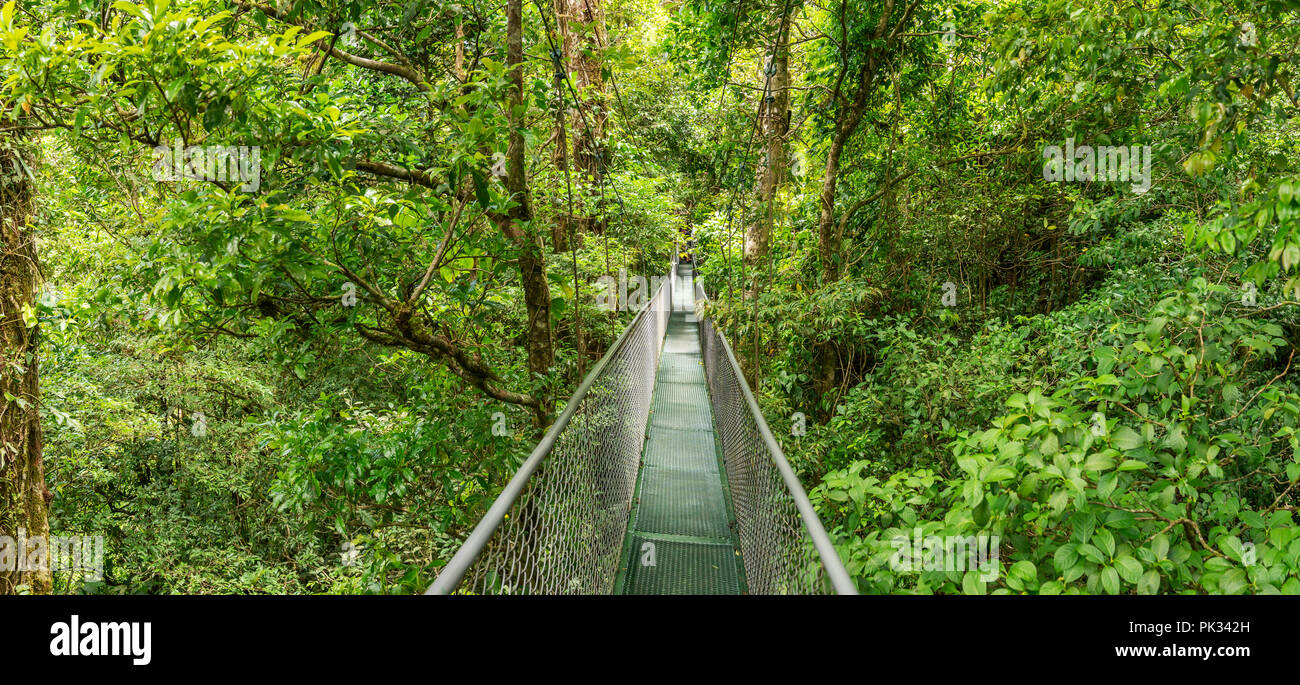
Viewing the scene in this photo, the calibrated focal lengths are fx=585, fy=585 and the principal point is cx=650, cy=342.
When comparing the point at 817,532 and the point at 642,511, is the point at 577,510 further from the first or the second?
the point at 642,511

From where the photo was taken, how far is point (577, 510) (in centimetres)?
204

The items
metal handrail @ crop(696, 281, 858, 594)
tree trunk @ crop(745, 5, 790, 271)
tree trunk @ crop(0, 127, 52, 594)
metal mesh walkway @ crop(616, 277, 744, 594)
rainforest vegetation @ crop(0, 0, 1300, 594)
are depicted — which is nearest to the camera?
metal handrail @ crop(696, 281, 858, 594)

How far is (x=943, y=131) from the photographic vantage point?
4.96 metres

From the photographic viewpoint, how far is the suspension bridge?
1.26m

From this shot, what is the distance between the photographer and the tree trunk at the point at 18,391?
127 inches

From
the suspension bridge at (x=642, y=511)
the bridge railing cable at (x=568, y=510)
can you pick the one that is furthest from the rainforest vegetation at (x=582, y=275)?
the bridge railing cable at (x=568, y=510)

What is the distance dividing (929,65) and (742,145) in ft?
5.45

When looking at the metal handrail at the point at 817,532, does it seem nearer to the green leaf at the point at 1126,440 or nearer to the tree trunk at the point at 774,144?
the green leaf at the point at 1126,440

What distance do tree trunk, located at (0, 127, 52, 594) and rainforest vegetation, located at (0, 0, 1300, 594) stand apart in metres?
0.02

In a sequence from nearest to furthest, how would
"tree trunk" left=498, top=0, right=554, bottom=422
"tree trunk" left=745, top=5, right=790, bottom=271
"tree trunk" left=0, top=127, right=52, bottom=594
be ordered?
"tree trunk" left=498, top=0, right=554, bottom=422 < "tree trunk" left=0, top=127, right=52, bottom=594 < "tree trunk" left=745, top=5, right=790, bottom=271

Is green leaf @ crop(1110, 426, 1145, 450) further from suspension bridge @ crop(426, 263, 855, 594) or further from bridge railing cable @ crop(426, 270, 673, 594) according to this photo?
bridge railing cable @ crop(426, 270, 673, 594)

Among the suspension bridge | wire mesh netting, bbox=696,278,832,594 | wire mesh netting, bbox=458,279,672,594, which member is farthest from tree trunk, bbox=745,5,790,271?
wire mesh netting, bbox=458,279,672,594

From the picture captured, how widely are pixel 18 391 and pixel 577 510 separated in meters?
3.62
